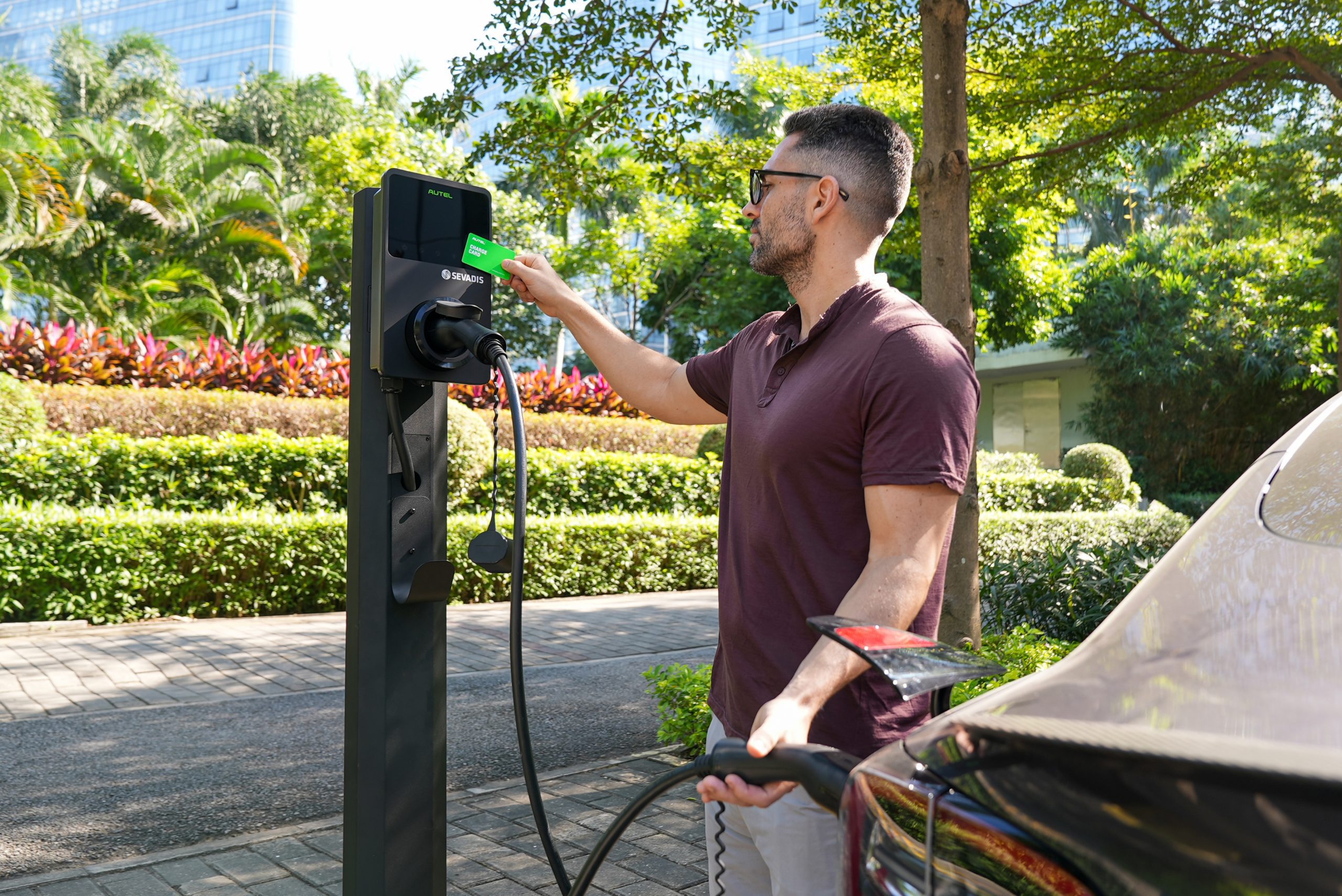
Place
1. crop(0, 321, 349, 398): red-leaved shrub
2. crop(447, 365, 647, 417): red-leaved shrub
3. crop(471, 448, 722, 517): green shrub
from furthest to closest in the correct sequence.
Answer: crop(447, 365, 647, 417): red-leaved shrub
crop(471, 448, 722, 517): green shrub
crop(0, 321, 349, 398): red-leaved shrub

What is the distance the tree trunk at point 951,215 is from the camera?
194 inches

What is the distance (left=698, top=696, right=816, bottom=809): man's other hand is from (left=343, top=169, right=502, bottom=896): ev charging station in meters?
0.94

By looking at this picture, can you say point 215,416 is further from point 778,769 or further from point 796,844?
point 778,769

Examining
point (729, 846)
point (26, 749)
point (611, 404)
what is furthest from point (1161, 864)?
point (611, 404)

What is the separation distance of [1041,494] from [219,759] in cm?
1315

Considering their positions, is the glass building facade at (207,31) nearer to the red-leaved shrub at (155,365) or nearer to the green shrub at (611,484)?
the red-leaved shrub at (155,365)

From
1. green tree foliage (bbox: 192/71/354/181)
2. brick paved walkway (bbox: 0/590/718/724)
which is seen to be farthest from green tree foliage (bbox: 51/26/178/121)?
brick paved walkway (bbox: 0/590/718/724)

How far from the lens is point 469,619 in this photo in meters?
8.66

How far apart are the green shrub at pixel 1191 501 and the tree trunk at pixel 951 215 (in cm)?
1857

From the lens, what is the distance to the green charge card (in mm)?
2152

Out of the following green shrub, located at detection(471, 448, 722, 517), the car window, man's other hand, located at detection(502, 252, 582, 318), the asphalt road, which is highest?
man's other hand, located at detection(502, 252, 582, 318)

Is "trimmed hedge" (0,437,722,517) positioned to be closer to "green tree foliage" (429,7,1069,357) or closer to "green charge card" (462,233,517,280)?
"green tree foliage" (429,7,1069,357)

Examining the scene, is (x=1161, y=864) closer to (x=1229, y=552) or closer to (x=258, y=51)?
(x=1229, y=552)

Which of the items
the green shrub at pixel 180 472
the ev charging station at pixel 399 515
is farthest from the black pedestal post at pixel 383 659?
the green shrub at pixel 180 472
